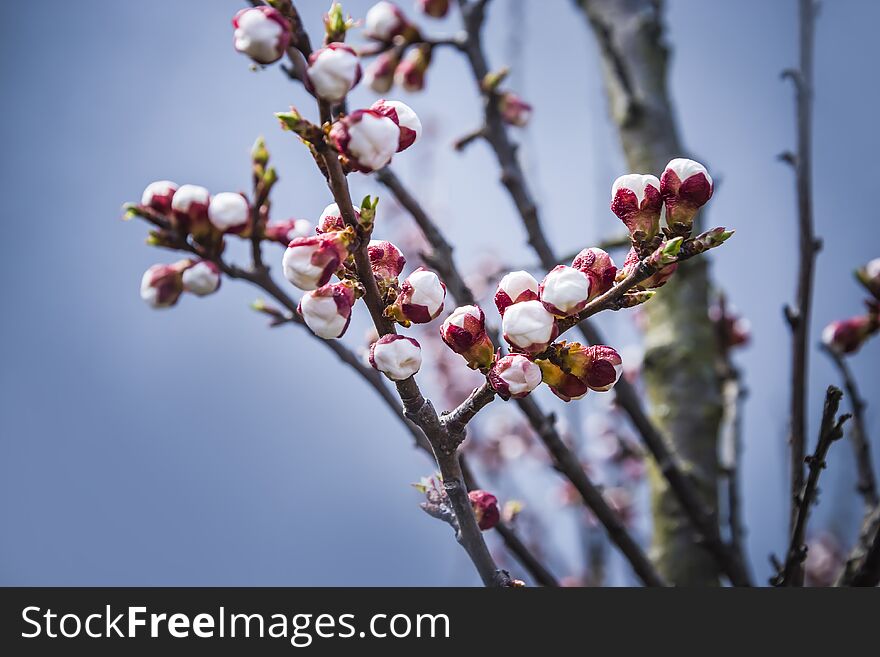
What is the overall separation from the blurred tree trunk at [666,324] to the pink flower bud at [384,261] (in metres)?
0.94

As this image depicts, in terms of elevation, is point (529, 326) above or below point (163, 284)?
below

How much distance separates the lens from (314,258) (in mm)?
556

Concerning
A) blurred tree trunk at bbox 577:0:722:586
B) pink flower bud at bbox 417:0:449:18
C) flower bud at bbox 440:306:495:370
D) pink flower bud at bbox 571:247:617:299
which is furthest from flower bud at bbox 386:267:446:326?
pink flower bud at bbox 417:0:449:18

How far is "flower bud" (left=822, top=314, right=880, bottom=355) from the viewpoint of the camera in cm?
117

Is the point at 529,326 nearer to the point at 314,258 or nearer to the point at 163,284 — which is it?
the point at 314,258

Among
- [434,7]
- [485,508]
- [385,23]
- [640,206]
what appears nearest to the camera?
[640,206]

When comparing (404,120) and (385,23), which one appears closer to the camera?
(404,120)

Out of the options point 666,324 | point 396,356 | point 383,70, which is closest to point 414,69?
point 383,70

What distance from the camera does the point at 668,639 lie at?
2.41 feet

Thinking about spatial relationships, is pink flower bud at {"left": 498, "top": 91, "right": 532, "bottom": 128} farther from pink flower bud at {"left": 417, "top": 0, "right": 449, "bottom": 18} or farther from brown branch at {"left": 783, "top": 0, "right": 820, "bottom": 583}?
brown branch at {"left": 783, "top": 0, "right": 820, "bottom": 583}

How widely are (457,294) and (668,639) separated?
543 millimetres

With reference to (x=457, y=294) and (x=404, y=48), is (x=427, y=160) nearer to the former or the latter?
(x=404, y=48)

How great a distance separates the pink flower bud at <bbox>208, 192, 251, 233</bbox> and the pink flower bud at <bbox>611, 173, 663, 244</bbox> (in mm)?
333

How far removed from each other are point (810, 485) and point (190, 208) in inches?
27.1
